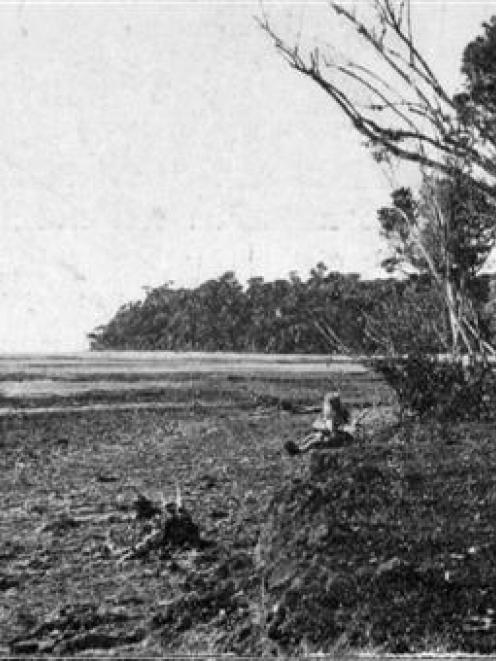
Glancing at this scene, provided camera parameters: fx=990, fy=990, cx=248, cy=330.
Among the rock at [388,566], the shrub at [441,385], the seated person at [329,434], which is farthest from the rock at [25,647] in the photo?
the seated person at [329,434]

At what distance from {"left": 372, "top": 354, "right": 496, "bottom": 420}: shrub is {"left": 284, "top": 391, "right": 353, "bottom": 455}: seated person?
0.90m

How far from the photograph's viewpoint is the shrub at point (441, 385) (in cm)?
969

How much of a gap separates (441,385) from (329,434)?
4.45ft

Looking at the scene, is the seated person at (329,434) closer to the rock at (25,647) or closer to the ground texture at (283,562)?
the ground texture at (283,562)

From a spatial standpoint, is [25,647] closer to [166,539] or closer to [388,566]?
[388,566]

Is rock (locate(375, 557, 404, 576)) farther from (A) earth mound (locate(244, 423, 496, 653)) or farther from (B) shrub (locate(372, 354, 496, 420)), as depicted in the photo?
(B) shrub (locate(372, 354, 496, 420))

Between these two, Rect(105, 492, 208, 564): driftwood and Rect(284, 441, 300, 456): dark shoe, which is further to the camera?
Rect(284, 441, 300, 456): dark shoe

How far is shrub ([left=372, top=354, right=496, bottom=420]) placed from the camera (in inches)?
381

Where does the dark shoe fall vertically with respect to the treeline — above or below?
below

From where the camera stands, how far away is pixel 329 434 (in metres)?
11.0

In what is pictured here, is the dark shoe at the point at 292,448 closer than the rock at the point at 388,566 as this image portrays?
No

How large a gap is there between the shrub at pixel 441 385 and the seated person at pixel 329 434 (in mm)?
899

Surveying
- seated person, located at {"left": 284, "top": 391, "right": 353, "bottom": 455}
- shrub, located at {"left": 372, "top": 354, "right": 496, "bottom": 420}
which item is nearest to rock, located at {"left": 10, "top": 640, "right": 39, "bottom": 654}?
shrub, located at {"left": 372, "top": 354, "right": 496, "bottom": 420}

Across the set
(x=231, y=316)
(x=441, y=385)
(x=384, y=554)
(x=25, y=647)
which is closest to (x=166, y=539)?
(x=25, y=647)
